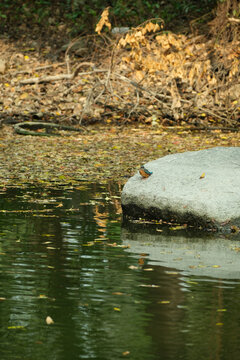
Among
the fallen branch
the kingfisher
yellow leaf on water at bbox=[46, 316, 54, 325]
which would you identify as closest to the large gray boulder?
the kingfisher

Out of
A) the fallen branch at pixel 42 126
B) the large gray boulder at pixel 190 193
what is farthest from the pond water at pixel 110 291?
the fallen branch at pixel 42 126

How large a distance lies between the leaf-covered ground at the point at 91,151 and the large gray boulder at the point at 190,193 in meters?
2.26

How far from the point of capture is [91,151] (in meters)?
13.1

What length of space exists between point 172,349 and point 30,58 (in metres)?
16.5

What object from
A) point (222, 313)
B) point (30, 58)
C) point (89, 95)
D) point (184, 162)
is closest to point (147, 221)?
point (184, 162)

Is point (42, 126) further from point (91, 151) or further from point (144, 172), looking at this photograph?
point (144, 172)

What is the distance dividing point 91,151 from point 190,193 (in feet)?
19.1

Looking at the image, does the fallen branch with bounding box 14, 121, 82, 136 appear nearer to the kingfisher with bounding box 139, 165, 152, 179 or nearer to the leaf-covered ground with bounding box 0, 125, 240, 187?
the leaf-covered ground with bounding box 0, 125, 240, 187

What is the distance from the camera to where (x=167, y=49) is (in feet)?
51.5

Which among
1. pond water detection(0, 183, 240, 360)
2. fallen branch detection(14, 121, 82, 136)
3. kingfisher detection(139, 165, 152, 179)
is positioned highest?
kingfisher detection(139, 165, 152, 179)

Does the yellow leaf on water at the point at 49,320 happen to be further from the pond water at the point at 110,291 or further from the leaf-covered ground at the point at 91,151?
the leaf-covered ground at the point at 91,151

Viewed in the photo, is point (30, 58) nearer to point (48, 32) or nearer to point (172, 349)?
point (48, 32)

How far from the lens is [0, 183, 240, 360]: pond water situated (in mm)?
4062

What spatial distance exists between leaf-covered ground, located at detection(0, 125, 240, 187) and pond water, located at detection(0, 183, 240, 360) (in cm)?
253
